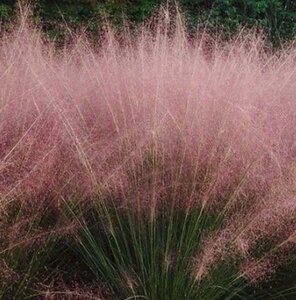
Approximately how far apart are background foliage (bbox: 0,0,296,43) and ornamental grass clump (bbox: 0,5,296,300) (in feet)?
13.3

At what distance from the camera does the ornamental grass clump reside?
8.93 ft

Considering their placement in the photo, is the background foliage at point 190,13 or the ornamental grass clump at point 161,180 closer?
the ornamental grass clump at point 161,180

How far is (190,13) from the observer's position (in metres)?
8.72

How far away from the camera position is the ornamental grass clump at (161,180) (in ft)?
8.93

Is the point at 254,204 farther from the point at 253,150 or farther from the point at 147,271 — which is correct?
the point at 147,271

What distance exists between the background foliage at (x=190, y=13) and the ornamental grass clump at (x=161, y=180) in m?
4.04

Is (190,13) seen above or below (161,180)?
below

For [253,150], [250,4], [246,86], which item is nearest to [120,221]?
[253,150]

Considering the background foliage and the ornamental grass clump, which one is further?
the background foliage

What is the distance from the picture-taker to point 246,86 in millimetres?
3678

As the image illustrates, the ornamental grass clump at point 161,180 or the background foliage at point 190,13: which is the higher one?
the ornamental grass clump at point 161,180

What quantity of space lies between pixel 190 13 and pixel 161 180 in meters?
6.20

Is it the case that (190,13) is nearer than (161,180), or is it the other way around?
(161,180)

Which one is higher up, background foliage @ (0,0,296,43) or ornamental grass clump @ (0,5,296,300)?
ornamental grass clump @ (0,5,296,300)
